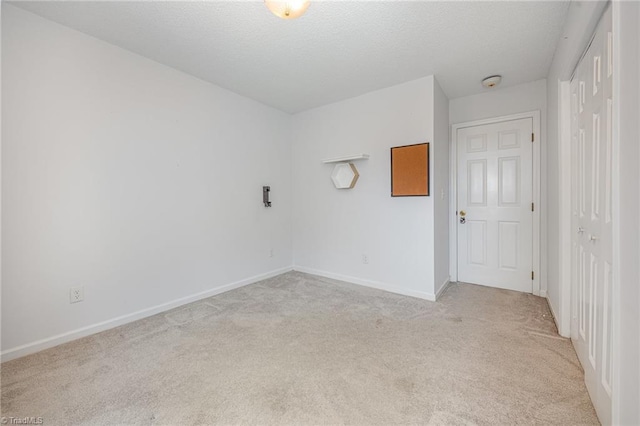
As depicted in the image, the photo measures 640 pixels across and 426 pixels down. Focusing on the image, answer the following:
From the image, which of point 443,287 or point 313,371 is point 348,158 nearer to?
point 443,287

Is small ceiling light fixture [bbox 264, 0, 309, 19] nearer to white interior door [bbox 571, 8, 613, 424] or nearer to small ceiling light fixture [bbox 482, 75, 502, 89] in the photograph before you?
white interior door [bbox 571, 8, 613, 424]

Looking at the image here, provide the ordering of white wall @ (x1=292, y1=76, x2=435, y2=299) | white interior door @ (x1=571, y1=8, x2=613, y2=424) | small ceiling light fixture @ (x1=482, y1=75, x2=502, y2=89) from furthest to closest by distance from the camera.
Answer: white wall @ (x1=292, y1=76, x2=435, y2=299)
small ceiling light fixture @ (x1=482, y1=75, x2=502, y2=89)
white interior door @ (x1=571, y1=8, x2=613, y2=424)

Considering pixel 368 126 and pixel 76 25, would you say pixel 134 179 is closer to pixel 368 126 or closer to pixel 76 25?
pixel 76 25

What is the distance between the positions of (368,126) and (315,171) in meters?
1.03

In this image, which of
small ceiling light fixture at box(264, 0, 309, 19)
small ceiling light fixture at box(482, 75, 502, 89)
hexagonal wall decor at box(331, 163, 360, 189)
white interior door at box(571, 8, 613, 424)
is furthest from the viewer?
hexagonal wall decor at box(331, 163, 360, 189)

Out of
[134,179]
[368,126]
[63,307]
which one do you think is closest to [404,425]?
[63,307]

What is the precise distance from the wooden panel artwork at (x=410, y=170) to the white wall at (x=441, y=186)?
118 millimetres

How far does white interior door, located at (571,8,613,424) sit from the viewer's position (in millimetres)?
1303

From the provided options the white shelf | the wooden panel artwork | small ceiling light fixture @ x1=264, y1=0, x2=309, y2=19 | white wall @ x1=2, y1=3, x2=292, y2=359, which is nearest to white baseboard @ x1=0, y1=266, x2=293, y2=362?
white wall @ x1=2, y1=3, x2=292, y2=359

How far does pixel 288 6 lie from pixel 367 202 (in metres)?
2.38

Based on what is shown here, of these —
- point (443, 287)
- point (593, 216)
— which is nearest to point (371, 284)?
point (443, 287)

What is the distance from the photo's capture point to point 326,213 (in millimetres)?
4023

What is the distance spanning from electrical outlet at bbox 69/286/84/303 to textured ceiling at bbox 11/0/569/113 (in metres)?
2.14

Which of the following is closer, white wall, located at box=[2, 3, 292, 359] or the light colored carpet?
the light colored carpet
